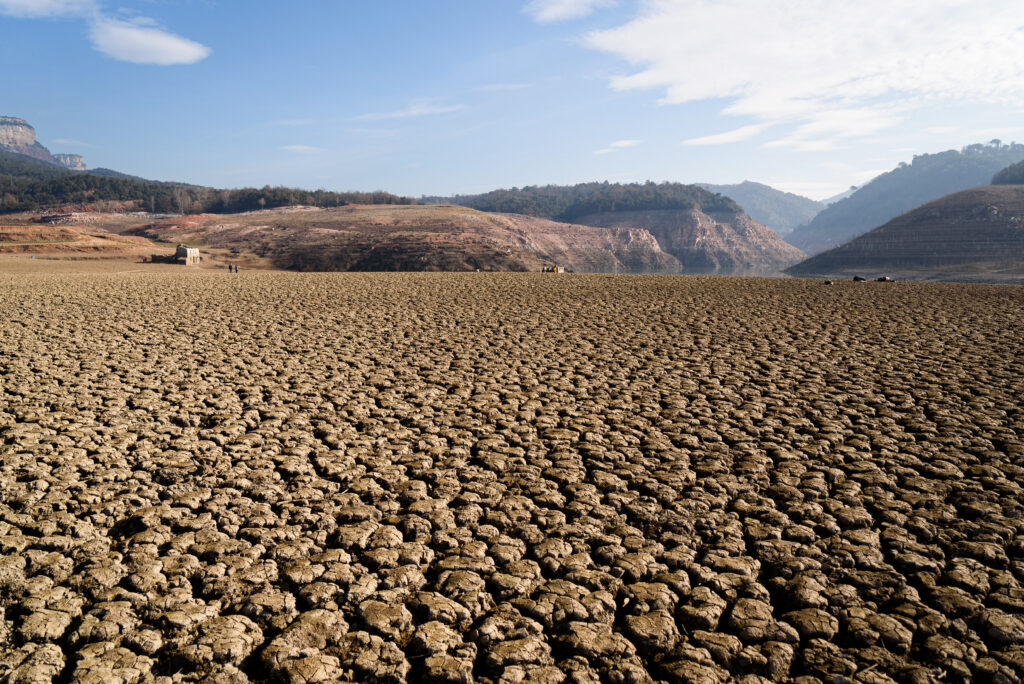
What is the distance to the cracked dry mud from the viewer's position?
8.10ft

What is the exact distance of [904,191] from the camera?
17138 cm

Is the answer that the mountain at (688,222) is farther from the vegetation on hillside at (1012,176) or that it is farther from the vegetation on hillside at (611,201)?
the vegetation on hillside at (1012,176)

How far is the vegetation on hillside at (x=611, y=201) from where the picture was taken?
11612 cm

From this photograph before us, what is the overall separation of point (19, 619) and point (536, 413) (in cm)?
385

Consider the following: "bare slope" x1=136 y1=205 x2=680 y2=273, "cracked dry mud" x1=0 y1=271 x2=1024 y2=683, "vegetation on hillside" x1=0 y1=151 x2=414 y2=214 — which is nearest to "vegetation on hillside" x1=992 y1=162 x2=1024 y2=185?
"bare slope" x1=136 y1=205 x2=680 y2=273

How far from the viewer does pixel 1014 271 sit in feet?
168

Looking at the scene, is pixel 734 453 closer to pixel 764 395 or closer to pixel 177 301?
pixel 764 395

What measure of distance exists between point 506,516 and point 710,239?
106m

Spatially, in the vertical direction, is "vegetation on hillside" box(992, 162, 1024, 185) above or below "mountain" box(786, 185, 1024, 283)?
above

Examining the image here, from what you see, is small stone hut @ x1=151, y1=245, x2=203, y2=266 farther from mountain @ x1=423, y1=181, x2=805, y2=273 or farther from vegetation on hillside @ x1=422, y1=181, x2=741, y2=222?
vegetation on hillside @ x1=422, y1=181, x2=741, y2=222

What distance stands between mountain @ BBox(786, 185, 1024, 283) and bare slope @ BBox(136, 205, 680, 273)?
1069 inches

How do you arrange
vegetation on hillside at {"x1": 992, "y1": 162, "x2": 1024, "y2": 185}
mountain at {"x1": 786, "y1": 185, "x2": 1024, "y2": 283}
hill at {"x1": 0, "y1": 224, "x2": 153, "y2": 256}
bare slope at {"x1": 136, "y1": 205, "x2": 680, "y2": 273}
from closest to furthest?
hill at {"x1": 0, "y1": 224, "x2": 153, "y2": 256} < bare slope at {"x1": 136, "y1": 205, "x2": 680, "y2": 273} < mountain at {"x1": 786, "y1": 185, "x2": 1024, "y2": 283} < vegetation on hillside at {"x1": 992, "y1": 162, "x2": 1024, "y2": 185}

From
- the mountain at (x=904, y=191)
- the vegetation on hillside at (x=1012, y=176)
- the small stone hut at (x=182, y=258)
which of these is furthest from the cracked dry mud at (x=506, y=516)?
the mountain at (x=904, y=191)

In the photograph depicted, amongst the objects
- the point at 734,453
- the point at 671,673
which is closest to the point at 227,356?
the point at 734,453
